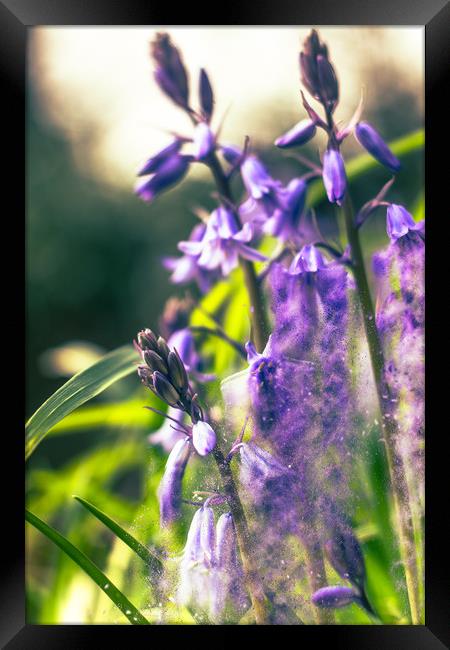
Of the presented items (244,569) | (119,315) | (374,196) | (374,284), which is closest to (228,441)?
(244,569)

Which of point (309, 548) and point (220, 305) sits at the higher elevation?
point (220, 305)

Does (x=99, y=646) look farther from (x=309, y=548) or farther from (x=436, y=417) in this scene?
(x=436, y=417)

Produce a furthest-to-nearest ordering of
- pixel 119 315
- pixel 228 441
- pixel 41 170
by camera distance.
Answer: pixel 119 315 < pixel 41 170 < pixel 228 441

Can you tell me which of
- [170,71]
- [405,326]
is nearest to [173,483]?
[405,326]

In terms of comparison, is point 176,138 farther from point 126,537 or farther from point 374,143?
point 126,537

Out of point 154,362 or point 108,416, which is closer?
point 154,362
